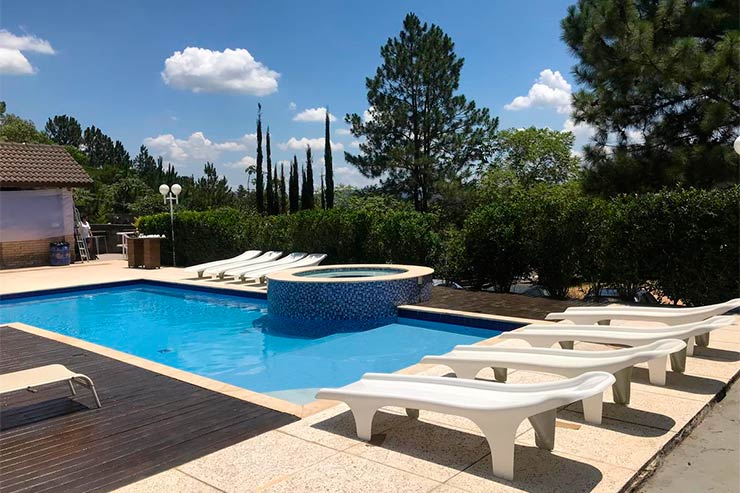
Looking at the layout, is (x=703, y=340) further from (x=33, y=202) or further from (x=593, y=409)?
(x=33, y=202)

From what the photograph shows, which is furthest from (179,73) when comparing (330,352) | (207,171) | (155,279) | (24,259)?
(207,171)

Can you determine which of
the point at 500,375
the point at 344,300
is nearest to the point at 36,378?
the point at 500,375

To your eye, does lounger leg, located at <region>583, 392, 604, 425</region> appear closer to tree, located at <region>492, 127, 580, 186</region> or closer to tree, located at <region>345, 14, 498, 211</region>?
tree, located at <region>345, 14, 498, 211</region>

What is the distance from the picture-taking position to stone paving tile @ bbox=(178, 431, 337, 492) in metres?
2.93

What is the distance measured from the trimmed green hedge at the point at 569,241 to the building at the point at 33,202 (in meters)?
9.70

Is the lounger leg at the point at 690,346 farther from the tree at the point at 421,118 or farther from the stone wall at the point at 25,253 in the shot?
the stone wall at the point at 25,253

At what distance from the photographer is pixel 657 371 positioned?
428 centimetres

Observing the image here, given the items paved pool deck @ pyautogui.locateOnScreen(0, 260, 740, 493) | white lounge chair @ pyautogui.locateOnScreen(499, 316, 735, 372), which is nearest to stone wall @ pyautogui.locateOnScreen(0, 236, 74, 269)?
paved pool deck @ pyautogui.locateOnScreen(0, 260, 740, 493)

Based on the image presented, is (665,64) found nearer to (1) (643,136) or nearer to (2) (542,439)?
(1) (643,136)

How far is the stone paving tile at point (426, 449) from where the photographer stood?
9.88ft

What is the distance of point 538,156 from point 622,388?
84.3ft

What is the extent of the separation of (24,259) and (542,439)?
19714mm

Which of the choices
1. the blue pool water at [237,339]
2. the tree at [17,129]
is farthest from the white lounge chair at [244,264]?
the tree at [17,129]

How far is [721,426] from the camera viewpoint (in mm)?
3613
